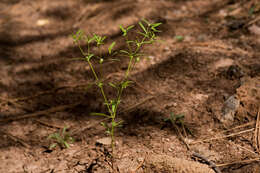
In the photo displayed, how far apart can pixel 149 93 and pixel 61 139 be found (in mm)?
825


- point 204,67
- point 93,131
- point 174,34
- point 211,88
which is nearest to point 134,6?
point 174,34

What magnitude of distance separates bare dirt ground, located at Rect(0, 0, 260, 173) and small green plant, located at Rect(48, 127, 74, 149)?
1.5 inches

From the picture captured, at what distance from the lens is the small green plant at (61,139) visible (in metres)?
1.75

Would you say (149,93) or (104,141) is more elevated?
(149,93)

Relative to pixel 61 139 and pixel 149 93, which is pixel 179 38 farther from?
pixel 61 139

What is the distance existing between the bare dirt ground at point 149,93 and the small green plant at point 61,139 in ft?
0.13

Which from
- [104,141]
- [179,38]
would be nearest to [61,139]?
[104,141]

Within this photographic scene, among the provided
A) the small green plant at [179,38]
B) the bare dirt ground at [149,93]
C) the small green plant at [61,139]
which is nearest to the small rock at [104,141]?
the bare dirt ground at [149,93]

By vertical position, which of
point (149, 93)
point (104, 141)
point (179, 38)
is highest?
point (179, 38)

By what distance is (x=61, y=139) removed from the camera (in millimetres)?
1754

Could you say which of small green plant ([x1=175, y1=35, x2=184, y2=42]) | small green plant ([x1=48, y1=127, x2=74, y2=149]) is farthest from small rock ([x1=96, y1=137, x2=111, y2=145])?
small green plant ([x1=175, y1=35, x2=184, y2=42])

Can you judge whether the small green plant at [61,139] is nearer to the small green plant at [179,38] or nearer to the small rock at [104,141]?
the small rock at [104,141]

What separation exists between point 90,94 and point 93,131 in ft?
1.68

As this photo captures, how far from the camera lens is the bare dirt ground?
1.58m
